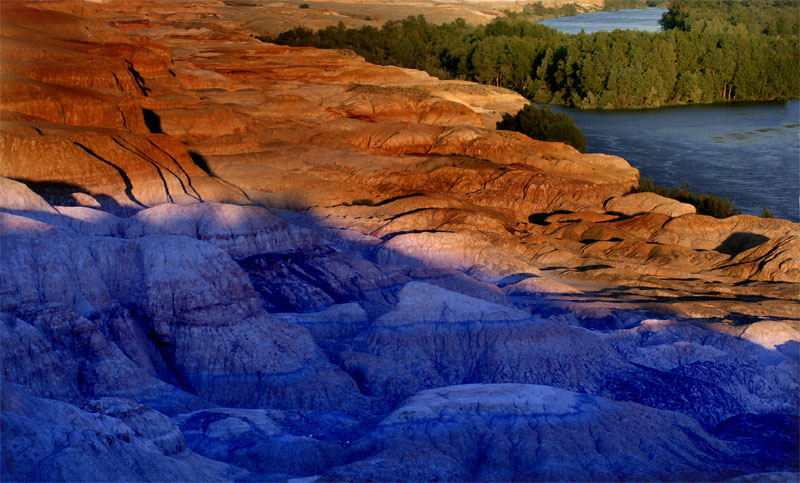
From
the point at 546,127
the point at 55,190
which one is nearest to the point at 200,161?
the point at 55,190

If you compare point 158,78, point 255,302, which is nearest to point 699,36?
point 158,78

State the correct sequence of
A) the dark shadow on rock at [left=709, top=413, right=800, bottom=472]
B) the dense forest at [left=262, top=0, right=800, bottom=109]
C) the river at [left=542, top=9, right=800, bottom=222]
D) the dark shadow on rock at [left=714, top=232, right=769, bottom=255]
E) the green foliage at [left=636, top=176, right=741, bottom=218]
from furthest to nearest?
1. the dense forest at [left=262, top=0, right=800, bottom=109]
2. the river at [left=542, top=9, right=800, bottom=222]
3. the green foliage at [left=636, top=176, right=741, bottom=218]
4. the dark shadow on rock at [left=714, top=232, right=769, bottom=255]
5. the dark shadow on rock at [left=709, top=413, right=800, bottom=472]

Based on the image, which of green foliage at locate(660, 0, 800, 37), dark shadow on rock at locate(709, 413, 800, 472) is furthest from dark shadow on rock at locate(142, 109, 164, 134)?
green foliage at locate(660, 0, 800, 37)

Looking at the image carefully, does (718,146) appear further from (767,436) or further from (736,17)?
(736,17)

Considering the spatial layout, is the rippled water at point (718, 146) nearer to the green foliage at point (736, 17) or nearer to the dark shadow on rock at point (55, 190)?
the green foliage at point (736, 17)

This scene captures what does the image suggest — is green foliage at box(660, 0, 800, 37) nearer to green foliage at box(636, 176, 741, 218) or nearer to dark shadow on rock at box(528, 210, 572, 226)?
green foliage at box(636, 176, 741, 218)

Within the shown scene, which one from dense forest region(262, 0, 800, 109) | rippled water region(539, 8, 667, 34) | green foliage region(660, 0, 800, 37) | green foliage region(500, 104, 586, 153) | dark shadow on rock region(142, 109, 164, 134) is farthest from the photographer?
rippled water region(539, 8, 667, 34)
